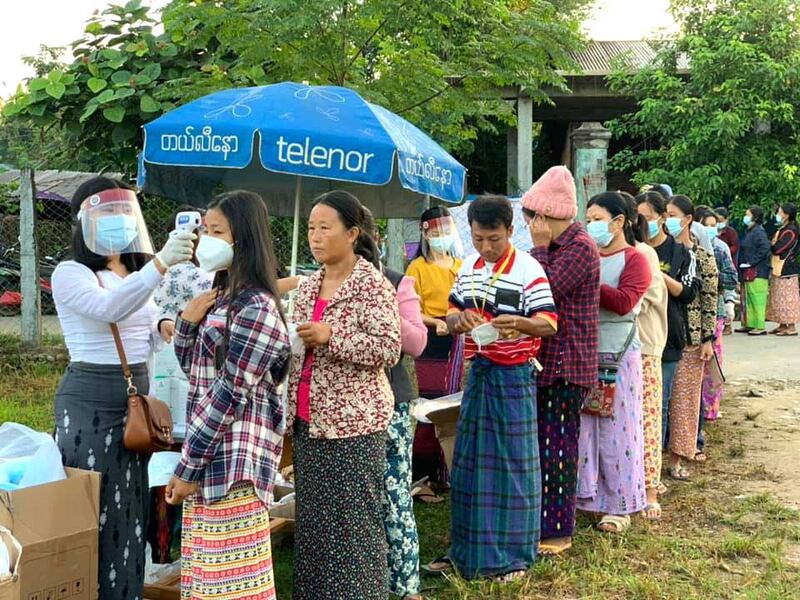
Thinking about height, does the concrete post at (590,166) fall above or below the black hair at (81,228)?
above

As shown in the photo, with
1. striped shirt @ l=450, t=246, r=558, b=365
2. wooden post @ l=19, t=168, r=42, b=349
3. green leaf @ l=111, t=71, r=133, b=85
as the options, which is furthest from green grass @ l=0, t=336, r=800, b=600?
green leaf @ l=111, t=71, r=133, b=85

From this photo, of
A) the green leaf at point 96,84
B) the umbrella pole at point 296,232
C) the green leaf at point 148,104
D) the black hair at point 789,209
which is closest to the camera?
the umbrella pole at point 296,232

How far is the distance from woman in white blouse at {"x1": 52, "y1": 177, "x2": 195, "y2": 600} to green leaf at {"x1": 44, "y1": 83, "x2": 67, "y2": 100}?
583 cm

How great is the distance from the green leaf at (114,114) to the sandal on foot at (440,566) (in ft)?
19.0

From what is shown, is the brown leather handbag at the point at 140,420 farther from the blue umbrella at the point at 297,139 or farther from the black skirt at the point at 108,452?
the blue umbrella at the point at 297,139

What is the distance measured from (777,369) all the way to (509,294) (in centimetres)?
698

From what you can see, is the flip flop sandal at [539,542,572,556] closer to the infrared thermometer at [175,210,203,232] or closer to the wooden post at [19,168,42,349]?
the infrared thermometer at [175,210,203,232]

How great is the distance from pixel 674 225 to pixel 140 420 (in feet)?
13.4

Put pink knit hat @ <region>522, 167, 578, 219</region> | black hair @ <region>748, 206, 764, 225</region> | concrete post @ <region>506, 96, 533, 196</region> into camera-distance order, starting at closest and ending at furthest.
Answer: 1. pink knit hat @ <region>522, 167, 578, 219</region>
2. black hair @ <region>748, 206, 764, 225</region>
3. concrete post @ <region>506, 96, 533, 196</region>

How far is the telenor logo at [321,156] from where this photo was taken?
4.11 meters

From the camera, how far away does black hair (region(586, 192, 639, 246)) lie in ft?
15.5

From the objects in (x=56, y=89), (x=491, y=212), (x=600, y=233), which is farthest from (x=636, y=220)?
(x=56, y=89)

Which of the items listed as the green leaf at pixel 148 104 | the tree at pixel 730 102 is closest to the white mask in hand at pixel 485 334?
the green leaf at pixel 148 104

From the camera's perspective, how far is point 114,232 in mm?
3113
